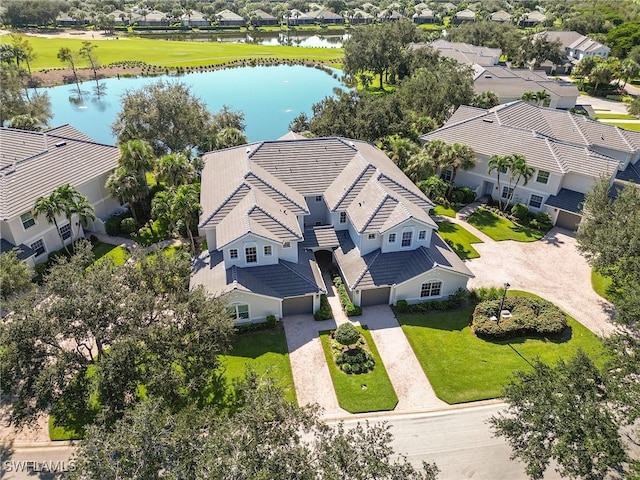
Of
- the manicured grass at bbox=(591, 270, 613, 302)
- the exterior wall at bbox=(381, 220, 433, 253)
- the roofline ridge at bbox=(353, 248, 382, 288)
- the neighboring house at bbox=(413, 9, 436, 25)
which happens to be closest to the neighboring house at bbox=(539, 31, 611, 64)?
the neighboring house at bbox=(413, 9, 436, 25)

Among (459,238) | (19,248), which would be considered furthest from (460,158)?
(19,248)

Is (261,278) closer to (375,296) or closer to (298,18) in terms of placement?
(375,296)

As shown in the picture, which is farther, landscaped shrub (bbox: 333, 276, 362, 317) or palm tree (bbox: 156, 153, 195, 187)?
palm tree (bbox: 156, 153, 195, 187)

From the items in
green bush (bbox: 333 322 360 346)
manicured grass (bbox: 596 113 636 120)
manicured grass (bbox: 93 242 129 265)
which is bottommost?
manicured grass (bbox: 93 242 129 265)

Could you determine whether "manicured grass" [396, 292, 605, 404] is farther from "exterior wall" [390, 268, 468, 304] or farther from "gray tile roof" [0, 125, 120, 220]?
"gray tile roof" [0, 125, 120, 220]

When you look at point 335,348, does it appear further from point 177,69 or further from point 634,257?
point 177,69

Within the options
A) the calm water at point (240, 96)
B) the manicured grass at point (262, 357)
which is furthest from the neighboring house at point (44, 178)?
the manicured grass at point (262, 357)
